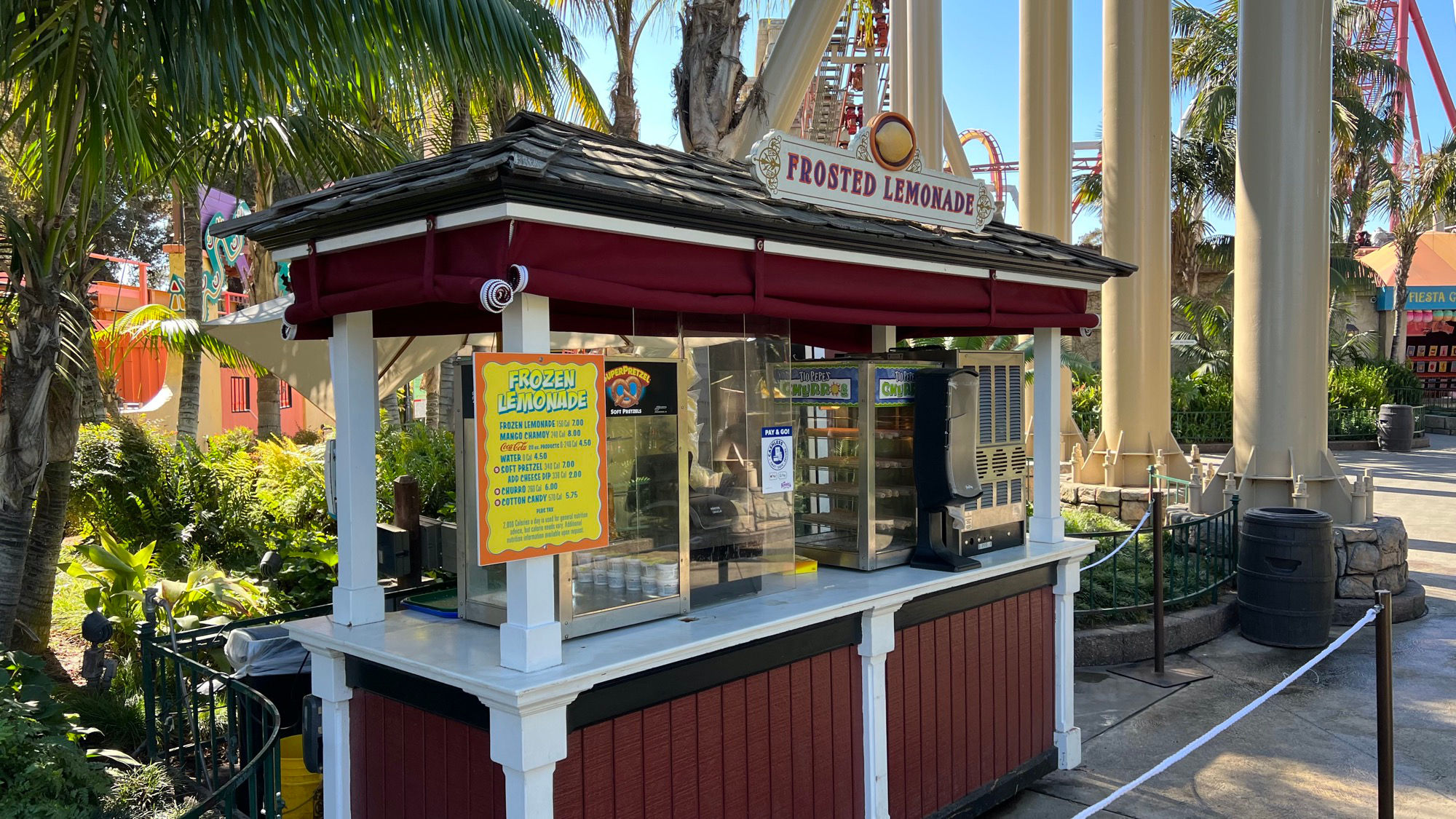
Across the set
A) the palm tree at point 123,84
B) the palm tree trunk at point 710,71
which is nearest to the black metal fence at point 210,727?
the palm tree at point 123,84

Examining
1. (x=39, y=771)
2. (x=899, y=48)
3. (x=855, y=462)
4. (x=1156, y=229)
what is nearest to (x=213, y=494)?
(x=39, y=771)

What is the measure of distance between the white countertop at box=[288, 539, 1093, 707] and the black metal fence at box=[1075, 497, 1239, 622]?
159 inches

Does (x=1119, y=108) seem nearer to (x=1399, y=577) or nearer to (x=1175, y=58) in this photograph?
(x=1399, y=577)

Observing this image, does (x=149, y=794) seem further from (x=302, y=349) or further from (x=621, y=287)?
(x=302, y=349)

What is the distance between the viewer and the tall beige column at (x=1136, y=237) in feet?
40.8

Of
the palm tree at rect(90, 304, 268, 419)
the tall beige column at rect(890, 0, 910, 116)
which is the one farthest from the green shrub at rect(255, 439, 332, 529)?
the tall beige column at rect(890, 0, 910, 116)

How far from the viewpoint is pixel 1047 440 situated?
6.27 meters

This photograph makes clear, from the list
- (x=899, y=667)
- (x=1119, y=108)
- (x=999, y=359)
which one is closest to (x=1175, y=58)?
(x=1119, y=108)

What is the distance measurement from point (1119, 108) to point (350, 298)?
37.0 feet

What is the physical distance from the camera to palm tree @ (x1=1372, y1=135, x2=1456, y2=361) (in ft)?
86.2

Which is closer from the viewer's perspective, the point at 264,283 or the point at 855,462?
the point at 855,462

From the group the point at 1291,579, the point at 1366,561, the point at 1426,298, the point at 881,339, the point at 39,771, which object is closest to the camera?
the point at 39,771

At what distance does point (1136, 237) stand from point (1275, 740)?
7585mm

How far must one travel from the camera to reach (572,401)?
12.1ft
